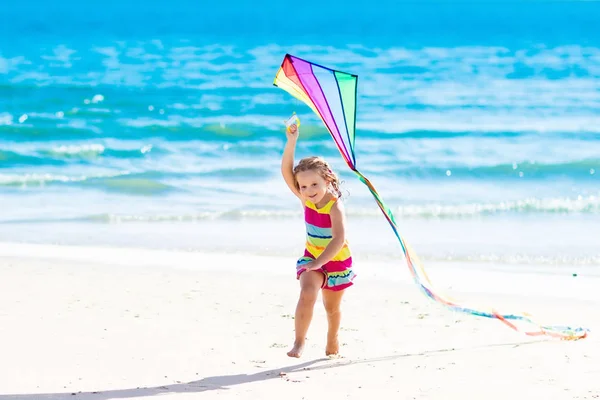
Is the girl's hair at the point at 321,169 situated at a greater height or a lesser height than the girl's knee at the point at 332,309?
greater

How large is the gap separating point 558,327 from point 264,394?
73.2 inches

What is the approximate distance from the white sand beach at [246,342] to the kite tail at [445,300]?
0.07m

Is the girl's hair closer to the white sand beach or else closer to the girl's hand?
the girl's hand

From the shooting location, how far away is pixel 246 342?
5.06m

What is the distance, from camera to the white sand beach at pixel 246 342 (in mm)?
4168

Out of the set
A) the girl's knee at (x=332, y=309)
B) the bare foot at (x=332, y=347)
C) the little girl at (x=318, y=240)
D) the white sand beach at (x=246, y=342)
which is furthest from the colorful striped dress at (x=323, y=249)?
the white sand beach at (x=246, y=342)

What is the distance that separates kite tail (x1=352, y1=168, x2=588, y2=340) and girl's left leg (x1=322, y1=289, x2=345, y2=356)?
0.45 meters

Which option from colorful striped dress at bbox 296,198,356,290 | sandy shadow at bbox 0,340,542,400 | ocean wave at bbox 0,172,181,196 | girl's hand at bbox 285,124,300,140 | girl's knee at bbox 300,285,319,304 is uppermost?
ocean wave at bbox 0,172,181,196

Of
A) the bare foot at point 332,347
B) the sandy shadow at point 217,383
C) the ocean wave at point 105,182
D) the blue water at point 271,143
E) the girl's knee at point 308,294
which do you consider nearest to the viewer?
the sandy shadow at point 217,383

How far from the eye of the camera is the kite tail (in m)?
4.77

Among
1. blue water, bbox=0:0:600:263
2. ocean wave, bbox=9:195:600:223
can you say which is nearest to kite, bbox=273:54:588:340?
blue water, bbox=0:0:600:263

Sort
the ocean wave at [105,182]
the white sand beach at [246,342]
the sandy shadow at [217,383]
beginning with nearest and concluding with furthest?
the sandy shadow at [217,383] → the white sand beach at [246,342] → the ocean wave at [105,182]

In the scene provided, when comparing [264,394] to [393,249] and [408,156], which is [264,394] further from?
[408,156]

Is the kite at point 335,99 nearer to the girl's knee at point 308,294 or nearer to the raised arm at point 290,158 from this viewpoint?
the raised arm at point 290,158
